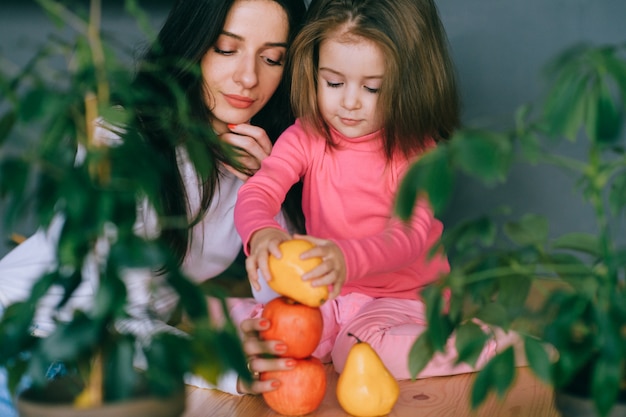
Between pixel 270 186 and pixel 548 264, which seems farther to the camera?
pixel 270 186

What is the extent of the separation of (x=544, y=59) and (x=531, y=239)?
157cm

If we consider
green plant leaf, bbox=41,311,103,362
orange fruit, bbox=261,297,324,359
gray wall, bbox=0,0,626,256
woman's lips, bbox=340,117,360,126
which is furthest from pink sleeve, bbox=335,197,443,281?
gray wall, bbox=0,0,626,256

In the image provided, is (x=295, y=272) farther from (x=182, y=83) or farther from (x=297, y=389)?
(x=182, y=83)

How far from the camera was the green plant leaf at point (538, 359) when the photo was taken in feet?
3.23

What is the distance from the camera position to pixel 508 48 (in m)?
2.61

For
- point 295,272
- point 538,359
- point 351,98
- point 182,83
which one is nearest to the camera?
point 538,359

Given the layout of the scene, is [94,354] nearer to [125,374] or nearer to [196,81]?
[125,374]

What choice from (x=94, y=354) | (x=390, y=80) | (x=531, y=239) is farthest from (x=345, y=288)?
(x=94, y=354)

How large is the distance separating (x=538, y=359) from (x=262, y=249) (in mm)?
635

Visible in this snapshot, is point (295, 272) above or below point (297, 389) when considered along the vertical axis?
above

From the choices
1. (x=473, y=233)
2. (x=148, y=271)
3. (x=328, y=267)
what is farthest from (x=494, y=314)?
(x=148, y=271)

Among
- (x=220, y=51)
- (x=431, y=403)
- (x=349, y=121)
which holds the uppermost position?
(x=220, y=51)

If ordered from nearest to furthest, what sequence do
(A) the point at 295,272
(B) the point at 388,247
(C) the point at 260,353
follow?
(A) the point at 295,272, (C) the point at 260,353, (B) the point at 388,247

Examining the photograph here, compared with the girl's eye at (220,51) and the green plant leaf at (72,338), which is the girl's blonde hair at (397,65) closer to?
the girl's eye at (220,51)
